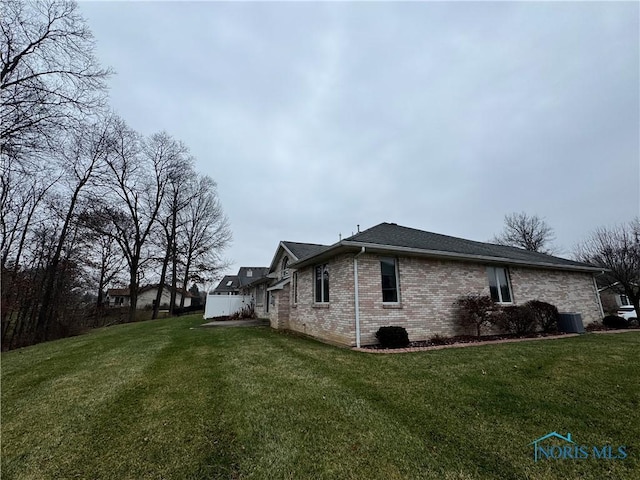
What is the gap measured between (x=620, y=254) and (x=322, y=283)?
1851 cm

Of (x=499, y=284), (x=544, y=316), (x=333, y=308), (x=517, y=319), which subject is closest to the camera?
(x=333, y=308)

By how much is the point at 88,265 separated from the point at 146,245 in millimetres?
Result: 4207

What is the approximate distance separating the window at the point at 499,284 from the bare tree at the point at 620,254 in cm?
738

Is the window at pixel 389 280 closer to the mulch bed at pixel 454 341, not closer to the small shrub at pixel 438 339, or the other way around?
the mulch bed at pixel 454 341

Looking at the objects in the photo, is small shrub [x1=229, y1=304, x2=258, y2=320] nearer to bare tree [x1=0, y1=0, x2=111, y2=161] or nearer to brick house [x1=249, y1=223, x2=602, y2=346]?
brick house [x1=249, y1=223, x2=602, y2=346]

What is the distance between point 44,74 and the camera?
23.2ft

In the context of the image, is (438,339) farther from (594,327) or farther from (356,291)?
(594,327)

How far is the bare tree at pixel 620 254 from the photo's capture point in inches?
584

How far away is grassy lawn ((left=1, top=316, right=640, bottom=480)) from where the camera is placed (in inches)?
105

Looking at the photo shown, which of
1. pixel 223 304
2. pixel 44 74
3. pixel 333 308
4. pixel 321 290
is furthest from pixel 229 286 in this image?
pixel 44 74

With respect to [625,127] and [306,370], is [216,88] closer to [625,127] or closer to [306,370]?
[306,370]

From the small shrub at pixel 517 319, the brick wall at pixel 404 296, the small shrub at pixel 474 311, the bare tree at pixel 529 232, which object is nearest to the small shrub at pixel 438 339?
the brick wall at pixel 404 296

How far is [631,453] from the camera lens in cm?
281

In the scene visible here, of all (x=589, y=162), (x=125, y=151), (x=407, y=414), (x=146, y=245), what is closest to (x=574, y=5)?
(x=589, y=162)
